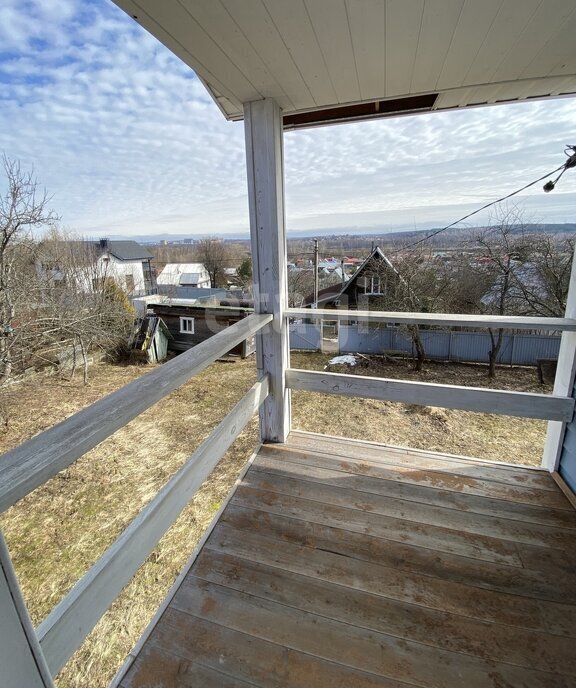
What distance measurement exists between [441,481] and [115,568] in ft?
4.64

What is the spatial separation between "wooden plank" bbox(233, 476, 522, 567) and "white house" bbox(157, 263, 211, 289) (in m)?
1.92

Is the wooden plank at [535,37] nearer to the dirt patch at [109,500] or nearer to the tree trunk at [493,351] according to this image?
the tree trunk at [493,351]

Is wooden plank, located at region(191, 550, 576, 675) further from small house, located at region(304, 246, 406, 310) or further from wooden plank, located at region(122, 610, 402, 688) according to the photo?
small house, located at region(304, 246, 406, 310)

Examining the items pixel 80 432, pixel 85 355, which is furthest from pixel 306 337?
pixel 85 355

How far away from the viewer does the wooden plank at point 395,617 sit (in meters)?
0.89

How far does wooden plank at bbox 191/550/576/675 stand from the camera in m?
0.89

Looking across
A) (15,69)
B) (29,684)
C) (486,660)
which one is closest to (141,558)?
(29,684)

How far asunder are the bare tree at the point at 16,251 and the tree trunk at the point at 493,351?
5.04m

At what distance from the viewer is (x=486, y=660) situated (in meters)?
0.87

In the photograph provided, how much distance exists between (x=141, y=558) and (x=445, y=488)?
1.32m

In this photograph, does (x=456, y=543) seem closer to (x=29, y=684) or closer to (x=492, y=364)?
(x=29, y=684)

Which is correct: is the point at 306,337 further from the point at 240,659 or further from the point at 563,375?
the point at 240,659

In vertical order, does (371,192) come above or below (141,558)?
above

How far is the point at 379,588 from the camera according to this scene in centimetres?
107
